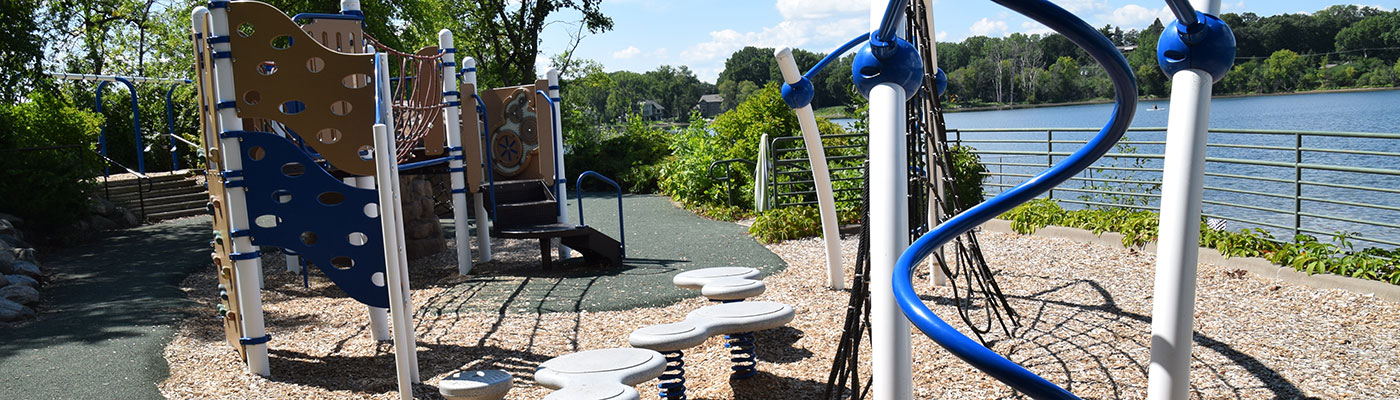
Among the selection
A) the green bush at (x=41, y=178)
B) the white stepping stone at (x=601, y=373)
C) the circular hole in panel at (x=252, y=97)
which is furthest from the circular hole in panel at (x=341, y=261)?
the green bush at (x=41, y=178)

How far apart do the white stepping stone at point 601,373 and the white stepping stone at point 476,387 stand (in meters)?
0.16

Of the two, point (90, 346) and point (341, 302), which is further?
point (341, 302)

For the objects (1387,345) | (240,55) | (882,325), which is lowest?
(1387,345)

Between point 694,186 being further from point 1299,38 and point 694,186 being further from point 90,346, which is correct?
point 1299,38

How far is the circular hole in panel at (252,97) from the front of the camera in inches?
200

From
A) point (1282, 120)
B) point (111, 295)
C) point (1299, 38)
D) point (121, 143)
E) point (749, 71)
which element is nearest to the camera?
point (111, 295)

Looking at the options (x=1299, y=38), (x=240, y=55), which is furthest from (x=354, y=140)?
(x=1299, y=38)

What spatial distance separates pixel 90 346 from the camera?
561cm

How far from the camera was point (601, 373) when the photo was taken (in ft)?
12.5

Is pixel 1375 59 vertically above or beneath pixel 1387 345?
above

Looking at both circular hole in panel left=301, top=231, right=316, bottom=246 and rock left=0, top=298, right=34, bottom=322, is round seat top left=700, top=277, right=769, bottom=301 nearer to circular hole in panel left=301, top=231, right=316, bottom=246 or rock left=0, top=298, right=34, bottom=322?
circular hole in panel left=301, top=231, right=316, bottom=246

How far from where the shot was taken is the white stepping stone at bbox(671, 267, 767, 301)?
5.46 m

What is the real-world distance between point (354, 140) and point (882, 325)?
3.65 meters

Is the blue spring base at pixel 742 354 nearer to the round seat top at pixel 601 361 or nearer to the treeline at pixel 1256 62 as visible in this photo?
the round seat top at pixel 601 361
